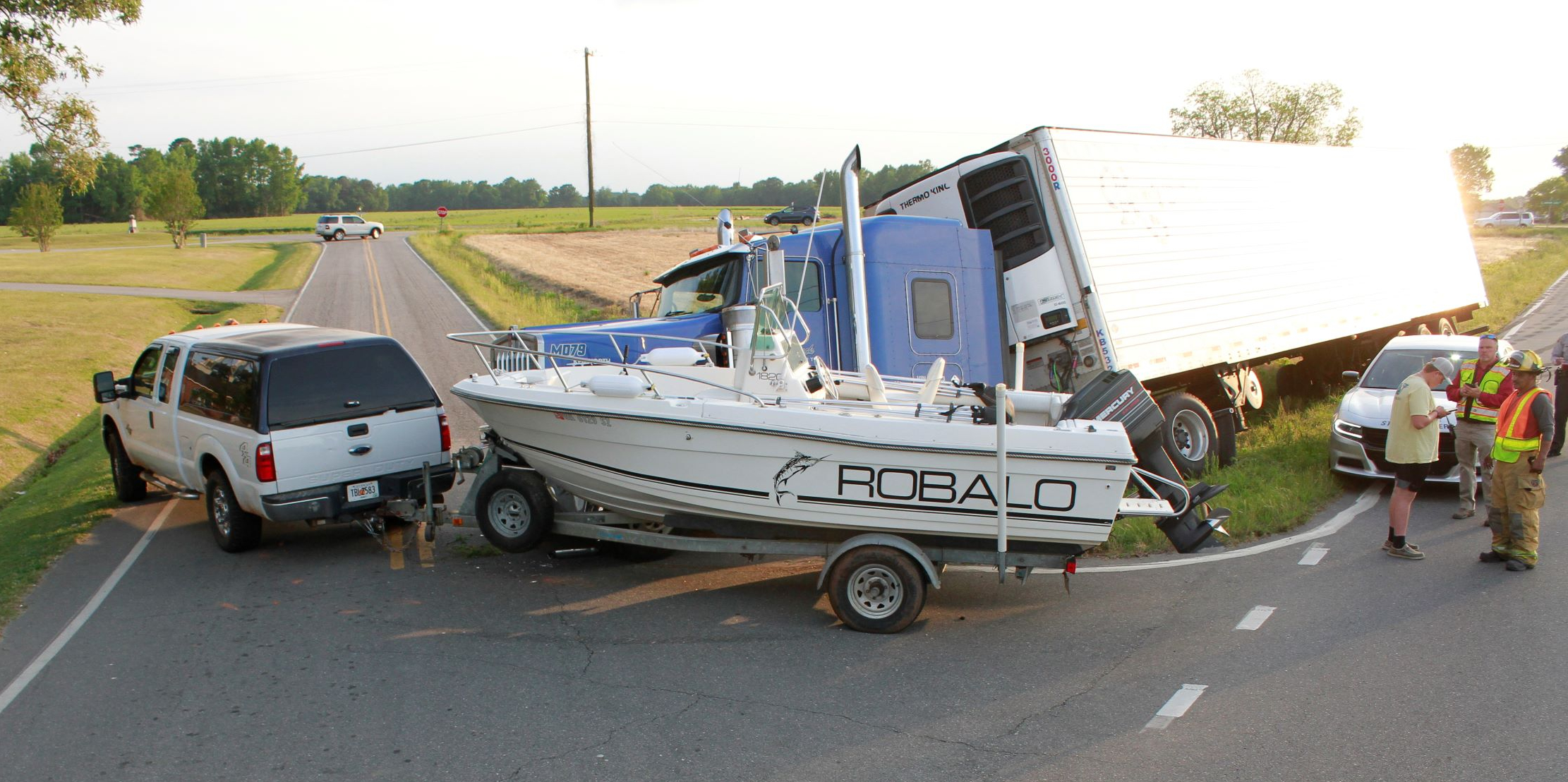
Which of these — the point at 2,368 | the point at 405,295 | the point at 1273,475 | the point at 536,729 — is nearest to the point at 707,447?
the point at 536,729

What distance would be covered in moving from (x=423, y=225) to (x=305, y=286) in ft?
179

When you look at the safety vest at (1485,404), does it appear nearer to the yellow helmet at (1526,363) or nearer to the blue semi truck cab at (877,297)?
the yellow helmet at (1526,363)

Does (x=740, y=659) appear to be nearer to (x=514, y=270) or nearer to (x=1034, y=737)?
(x=1034, y=737)

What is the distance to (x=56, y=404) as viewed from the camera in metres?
17.7

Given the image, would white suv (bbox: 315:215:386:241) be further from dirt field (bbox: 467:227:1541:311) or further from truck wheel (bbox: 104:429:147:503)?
truck wheel (bbox: 104:429:147:503)

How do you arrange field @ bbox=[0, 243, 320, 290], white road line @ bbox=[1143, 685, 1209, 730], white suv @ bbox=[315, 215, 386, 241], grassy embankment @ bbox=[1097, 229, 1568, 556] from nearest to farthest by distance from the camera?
white road line @ bbox=[1143, 685, 1209, 730] < grassy embankment @ bbox=[1097, 229, 1568, 556] < field @ bbox=[0, 243, 320, 290] < white suv @ bbox=[315, 215, 386, 241]

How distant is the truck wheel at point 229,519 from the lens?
8.59 m

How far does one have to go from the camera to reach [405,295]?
3303 cm

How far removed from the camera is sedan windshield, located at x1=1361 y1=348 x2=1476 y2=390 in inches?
452

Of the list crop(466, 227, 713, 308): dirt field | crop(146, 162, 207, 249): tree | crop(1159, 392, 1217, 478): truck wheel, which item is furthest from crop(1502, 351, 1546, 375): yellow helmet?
crop(146, 162, 207, 249): tree

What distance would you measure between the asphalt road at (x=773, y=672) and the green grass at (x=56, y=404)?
152 cm

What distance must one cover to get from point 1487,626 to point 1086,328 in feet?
Answer: 16.8

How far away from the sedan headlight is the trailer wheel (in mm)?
6264

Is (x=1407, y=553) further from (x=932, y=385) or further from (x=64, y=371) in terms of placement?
(x=64, y=371)
